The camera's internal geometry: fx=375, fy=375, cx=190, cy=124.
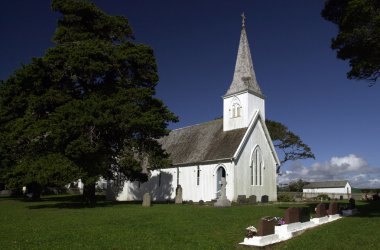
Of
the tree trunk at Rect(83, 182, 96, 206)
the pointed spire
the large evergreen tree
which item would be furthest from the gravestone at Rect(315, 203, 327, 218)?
the pointed spire

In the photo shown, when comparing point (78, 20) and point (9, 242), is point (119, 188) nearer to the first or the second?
point (78, 20)

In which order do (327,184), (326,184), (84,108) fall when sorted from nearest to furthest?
1. (84,108)
2. (326,184)
3. (327,184)

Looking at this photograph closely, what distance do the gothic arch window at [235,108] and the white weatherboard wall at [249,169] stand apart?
2.06 metres

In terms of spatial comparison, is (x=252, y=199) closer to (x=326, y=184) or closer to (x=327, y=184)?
(x=326, y=184)

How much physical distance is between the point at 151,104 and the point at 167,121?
1791 millimetres

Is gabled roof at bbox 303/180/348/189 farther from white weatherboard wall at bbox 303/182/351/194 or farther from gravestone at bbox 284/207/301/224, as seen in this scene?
gravestone at bbox 284/207/301/224

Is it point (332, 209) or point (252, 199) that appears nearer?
point (332, 209)

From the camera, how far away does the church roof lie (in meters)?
35.6

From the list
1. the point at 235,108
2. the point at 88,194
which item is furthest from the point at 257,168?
the point at 88,194

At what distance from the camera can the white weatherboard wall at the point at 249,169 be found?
3462 cm

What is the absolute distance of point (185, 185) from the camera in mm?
38000

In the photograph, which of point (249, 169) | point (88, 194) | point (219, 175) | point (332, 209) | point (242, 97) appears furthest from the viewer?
point (242, 97)

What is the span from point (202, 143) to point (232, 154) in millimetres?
5822

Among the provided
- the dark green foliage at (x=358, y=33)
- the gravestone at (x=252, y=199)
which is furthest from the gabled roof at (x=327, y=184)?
the dark green foliage at (x=358, y=33)
